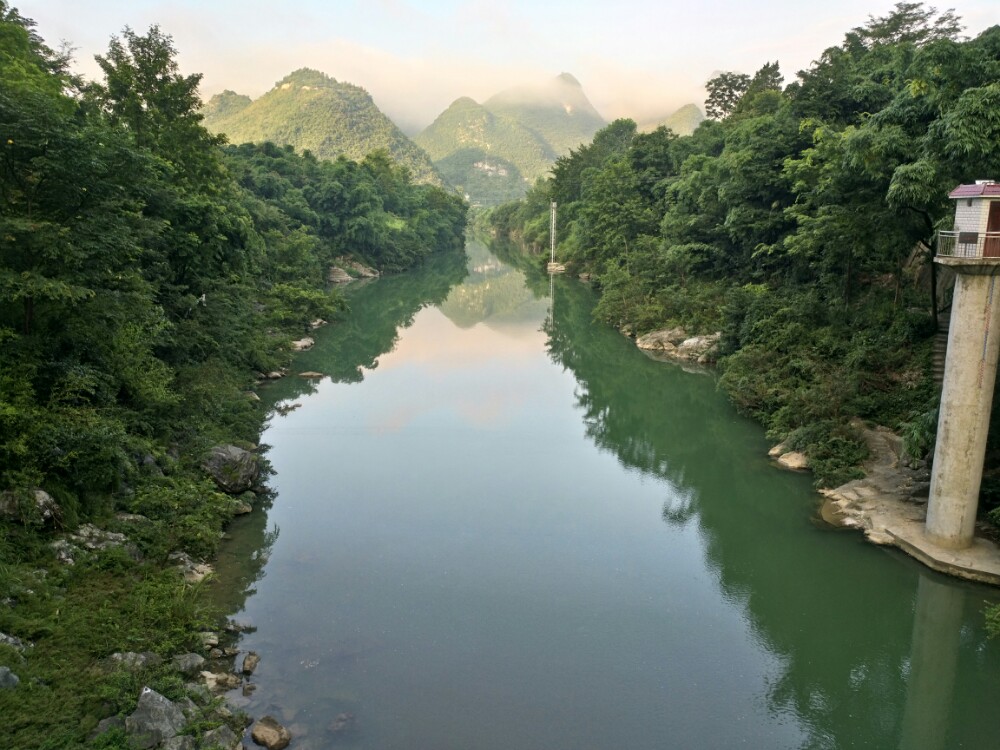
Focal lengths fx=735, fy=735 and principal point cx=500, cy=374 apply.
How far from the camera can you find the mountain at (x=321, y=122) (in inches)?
4176

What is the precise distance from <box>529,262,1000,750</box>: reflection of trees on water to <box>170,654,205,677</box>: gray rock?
5.96m

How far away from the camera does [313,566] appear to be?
34.1ft

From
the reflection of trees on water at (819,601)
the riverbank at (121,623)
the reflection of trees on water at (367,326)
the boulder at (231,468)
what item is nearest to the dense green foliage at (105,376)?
the riverbank at (121,623)

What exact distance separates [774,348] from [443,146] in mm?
185840

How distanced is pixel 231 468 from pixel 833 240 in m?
13.7

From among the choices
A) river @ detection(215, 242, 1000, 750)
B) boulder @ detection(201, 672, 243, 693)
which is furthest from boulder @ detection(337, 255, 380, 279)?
boulder @ detection(201, 672, 243, 693)

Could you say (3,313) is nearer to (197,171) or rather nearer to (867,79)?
(197,171)

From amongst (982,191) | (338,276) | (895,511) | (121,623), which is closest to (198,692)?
(121,623)

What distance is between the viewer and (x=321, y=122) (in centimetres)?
10888

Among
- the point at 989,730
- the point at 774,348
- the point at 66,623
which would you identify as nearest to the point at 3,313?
the point at 66,623

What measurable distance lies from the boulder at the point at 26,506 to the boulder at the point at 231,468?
3.50 meters

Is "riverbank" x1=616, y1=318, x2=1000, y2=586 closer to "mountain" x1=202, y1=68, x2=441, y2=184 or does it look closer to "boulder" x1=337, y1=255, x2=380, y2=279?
"boulder" x1=337, y1=255, x2=380, y2=279

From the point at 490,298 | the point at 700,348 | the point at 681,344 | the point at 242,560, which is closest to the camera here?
the point at 242,560

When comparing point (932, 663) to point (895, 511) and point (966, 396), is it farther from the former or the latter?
point (966, 396)
